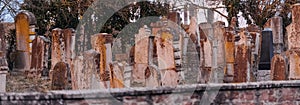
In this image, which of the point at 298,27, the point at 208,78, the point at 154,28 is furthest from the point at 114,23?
the point at 298,27

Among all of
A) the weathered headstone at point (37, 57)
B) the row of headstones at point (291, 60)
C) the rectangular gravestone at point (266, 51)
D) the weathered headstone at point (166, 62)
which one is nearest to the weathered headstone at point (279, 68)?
the row of headstones at point (291, 60)

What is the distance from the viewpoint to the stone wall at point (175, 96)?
4.65m

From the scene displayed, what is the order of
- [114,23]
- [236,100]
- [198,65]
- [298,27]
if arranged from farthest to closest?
[114,23] < [198,65] < [298,27] < [236,100]

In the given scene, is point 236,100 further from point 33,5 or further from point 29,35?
point 33,5

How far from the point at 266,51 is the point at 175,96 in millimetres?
10374

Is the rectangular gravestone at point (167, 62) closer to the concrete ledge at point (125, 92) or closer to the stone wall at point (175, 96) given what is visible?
the stone wall at point (175, 96)

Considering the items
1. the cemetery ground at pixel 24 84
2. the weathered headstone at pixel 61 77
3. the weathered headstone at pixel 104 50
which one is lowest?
the cemetery ground at pixel 24 84

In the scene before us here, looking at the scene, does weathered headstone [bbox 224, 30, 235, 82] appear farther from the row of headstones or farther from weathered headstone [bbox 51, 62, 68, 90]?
weathered headstone [bbox 51, 62, 68, 90]

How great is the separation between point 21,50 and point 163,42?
469cm

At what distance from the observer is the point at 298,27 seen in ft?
33.8

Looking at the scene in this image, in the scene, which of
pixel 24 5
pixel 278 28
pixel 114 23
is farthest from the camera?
pixel 114 23

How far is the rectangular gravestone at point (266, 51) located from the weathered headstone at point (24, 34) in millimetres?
7567

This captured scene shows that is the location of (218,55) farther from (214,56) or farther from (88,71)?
(88,71)

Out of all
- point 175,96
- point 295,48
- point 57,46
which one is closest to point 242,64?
point 295,48
